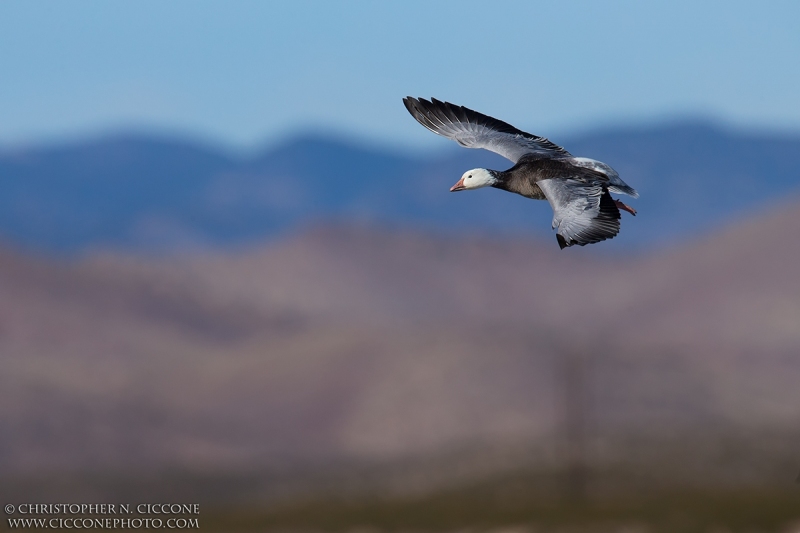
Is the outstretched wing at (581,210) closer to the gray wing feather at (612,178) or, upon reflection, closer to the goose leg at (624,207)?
the gray wing feather at (612,178)

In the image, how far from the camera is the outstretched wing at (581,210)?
711 inches

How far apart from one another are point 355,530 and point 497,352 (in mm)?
118046

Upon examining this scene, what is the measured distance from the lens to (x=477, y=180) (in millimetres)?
21531

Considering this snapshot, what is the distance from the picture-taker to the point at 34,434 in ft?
613

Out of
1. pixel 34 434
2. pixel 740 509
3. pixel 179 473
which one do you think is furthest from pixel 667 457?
pixel 34 434

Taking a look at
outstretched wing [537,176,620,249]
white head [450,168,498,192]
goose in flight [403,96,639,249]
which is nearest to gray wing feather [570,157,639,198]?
goose in flight [403,96,639,249]

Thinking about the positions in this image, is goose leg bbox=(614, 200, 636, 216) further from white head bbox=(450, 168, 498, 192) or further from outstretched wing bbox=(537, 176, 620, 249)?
white head bbox=(450, 168, 498, 192)

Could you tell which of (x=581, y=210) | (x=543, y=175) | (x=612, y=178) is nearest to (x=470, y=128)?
(x=543, y=175)

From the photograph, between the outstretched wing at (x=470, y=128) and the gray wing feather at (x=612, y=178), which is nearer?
the gray wing feather at (x=612, y=178)

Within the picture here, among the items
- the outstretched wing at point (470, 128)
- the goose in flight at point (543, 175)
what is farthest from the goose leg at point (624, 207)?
the outstretched wing at point (470, 128)

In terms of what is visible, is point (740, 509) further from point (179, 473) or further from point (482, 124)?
point (179, 473)

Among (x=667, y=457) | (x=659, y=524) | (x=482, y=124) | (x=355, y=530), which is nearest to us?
(x=482, y=124)

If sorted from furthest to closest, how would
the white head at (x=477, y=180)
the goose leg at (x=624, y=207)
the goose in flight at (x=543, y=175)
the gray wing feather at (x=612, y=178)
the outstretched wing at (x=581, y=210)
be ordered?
the white head at (x=477, y=180), the goose leg at (x=624, y=207), the gray wing feather at (x=612, y=178), the goose in flight at (x=543, y=175), the outstretched wing at (x=581, y=210)

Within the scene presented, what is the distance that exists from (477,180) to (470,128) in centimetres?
404
